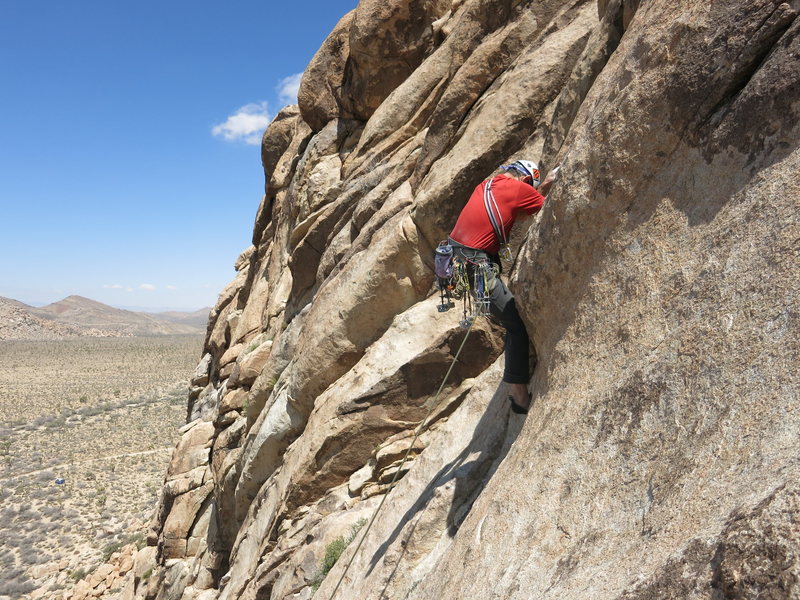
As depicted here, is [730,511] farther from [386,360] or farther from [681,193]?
[386,360]

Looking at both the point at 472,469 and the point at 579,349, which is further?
the point at 472,469

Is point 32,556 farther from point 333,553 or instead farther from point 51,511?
point 333,553

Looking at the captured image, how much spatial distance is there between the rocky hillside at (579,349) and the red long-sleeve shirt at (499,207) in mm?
265

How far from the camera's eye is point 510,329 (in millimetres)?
5562

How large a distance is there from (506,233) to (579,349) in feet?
5.51

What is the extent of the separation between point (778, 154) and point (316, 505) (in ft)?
26.4

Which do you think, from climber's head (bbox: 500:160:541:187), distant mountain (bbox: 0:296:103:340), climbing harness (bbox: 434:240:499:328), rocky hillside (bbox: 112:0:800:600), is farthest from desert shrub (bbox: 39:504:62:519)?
distant mountain (bbox: 0:296:103:340)

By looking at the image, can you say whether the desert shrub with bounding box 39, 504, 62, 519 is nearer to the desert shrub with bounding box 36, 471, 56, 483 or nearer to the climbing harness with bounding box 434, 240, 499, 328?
the desert shrub with bounding box 36, 471, 56, 483

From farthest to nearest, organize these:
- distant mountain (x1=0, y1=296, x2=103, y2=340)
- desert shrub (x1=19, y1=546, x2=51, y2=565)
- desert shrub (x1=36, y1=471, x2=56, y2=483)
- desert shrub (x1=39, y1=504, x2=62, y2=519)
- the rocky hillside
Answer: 1. distant mountain (x1=0, y1=296, x2=103, y2=340)
2. desert shrub (x1=36, y1=471, x2=56, y2=483)
3. desert shrub (x1=39, y1=504, x2=62, y2=519)
4. desert shrub (x1=19, y1=546, x2=51, y2=565)
5. the rocky hillside

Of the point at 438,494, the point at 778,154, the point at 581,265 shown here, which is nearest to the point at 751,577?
the point at 778,154

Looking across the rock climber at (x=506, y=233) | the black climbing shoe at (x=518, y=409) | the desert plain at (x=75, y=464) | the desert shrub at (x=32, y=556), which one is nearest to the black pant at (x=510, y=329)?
the rock climber at (x=506, y=233)

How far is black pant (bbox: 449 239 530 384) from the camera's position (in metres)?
5.43

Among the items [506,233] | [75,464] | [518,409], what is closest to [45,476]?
[75,464]

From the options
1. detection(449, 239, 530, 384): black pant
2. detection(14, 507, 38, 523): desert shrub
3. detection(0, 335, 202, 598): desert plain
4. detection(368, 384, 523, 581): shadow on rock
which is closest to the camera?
detection(449, 239, 530, 384): black pant
